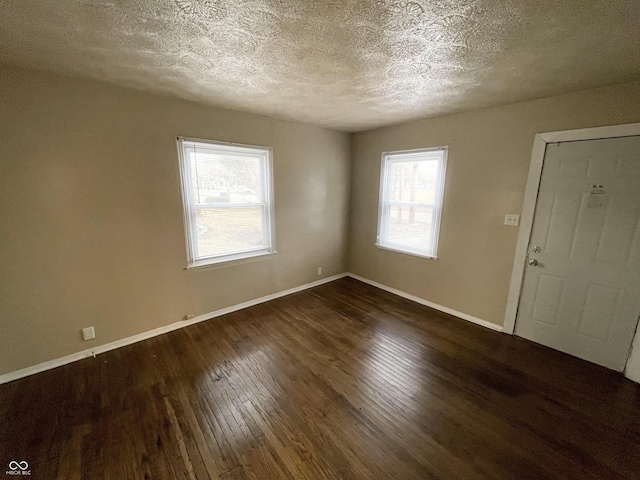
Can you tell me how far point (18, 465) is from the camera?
1.42 metres

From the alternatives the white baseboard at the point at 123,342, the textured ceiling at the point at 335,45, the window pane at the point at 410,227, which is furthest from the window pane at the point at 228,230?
the window pane at the point at 410,227

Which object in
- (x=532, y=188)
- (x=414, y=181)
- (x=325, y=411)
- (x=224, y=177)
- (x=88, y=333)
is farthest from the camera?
(x=414, y=181)

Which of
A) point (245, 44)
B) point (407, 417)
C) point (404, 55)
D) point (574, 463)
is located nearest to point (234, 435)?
point (407, 417)

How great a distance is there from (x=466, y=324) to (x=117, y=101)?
4265 mm

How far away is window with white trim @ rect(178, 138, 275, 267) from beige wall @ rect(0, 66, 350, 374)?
0.11 m

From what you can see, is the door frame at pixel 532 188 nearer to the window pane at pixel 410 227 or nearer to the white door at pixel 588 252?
the white door at pixel 588 252

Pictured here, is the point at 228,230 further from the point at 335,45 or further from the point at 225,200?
the point at 335,45

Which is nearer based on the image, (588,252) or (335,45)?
(335,45)

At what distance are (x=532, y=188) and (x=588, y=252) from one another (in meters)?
0.73

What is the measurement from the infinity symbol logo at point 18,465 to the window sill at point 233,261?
5.54 feet

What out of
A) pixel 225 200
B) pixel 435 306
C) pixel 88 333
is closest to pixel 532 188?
pixel 435 306

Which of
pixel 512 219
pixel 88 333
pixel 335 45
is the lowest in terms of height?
pixel 88 333

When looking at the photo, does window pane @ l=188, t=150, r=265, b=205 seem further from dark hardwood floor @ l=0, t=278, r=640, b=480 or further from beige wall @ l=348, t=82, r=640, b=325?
beige wall @ l=348, t=82, r=640, b=325

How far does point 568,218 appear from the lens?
2.34m
